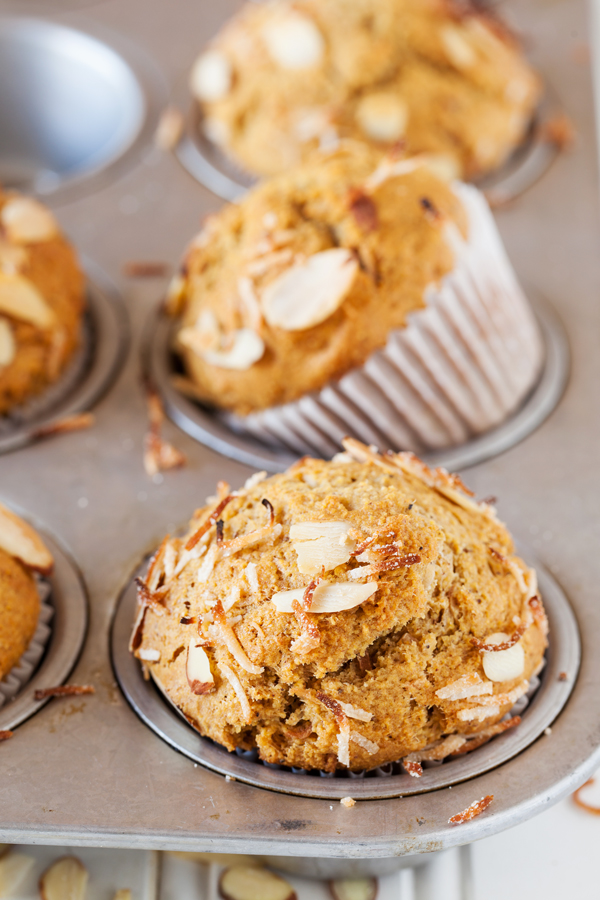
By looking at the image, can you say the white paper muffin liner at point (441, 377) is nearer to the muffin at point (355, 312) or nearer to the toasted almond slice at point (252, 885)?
the muffin at point (355, 312)

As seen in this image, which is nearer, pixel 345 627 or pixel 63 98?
pixel 345 627

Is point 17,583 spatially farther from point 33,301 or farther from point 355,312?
point 355,312

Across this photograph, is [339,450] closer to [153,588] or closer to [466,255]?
[466,255]

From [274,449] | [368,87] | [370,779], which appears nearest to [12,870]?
[370,779]

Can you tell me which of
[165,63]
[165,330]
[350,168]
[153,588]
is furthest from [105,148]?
[153,588]

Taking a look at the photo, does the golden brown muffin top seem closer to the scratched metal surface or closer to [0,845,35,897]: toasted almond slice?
the scratched metal surface

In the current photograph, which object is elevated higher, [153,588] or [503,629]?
[503,629]
